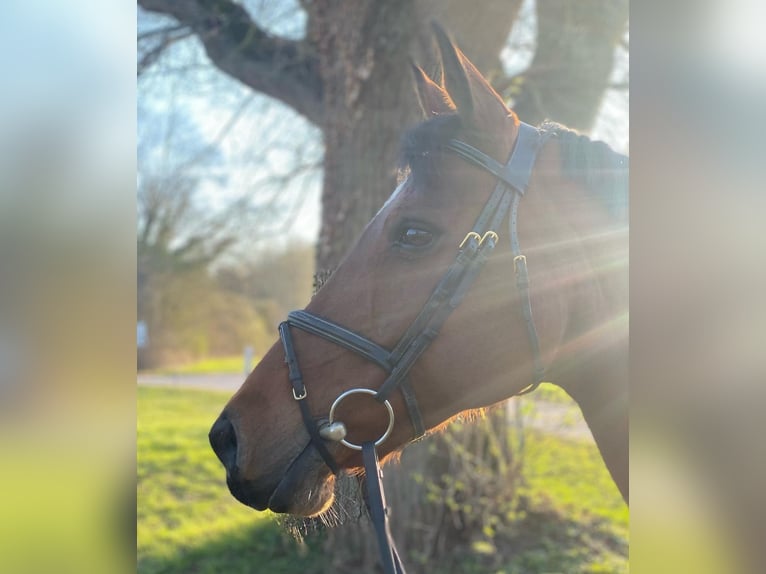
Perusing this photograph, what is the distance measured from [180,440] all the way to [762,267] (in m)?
7.49

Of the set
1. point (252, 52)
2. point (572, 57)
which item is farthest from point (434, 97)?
point (252, 52)

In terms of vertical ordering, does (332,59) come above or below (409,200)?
above

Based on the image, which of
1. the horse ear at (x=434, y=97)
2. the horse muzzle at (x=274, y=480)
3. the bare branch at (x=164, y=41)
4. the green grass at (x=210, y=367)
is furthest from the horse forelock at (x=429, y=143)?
the green grass at (x=210, y=367)

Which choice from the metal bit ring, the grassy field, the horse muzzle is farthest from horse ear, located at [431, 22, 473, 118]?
the grassy field

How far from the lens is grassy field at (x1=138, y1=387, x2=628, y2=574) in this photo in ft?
14.6

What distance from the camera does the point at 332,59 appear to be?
4.09 metres

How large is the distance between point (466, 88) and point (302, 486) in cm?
107

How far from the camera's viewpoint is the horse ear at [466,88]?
4.42ft

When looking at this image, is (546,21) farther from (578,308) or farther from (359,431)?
(359,431)

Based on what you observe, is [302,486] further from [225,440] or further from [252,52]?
[252,52]

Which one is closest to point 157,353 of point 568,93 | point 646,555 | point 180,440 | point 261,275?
point 261,275

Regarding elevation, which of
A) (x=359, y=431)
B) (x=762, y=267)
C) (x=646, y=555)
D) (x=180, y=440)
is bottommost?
(x=180, y=440)

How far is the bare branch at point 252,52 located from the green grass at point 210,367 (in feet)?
16.6

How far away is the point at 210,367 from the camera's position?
10.3 m
